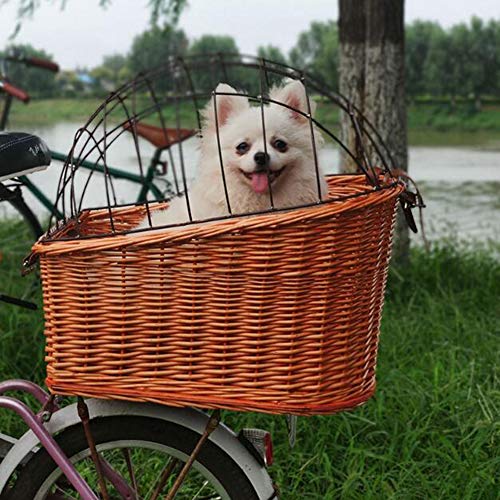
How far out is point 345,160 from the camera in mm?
5434

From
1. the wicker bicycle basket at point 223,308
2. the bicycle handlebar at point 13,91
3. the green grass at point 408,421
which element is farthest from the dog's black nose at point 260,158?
the bicycle handlebar at point 13,91

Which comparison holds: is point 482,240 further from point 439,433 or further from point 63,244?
point 63,244

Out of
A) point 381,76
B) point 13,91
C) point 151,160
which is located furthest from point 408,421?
point 381,76

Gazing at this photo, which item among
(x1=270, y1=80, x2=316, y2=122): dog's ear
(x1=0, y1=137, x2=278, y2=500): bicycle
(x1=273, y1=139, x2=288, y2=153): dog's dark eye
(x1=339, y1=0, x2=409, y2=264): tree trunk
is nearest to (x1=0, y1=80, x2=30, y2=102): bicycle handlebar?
(x1=339, y1=0, x2=409, y2=264): tree trunk

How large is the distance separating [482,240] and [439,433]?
3.77 meters

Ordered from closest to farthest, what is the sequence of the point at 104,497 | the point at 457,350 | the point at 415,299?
the point at 104,497 → the point at 457,350 → the point at 415,299

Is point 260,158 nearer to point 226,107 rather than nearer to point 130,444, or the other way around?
point 226,107

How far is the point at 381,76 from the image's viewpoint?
5316 mm

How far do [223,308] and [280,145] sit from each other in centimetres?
71

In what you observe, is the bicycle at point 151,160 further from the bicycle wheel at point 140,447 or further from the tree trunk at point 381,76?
the bicycle wheel at point 140,447

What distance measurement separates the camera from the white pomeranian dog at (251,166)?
2400mm

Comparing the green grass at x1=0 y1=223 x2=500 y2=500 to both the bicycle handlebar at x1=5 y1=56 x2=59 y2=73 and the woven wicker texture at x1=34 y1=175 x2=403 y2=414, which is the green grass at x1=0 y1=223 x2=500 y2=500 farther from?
the bicycle handlebar at x1=5 y1=56 x2=59 y2=73

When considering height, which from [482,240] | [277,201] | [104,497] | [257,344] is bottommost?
[482,240]

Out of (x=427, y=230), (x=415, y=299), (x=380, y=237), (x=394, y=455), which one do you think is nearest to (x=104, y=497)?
(x=380, y=237)
